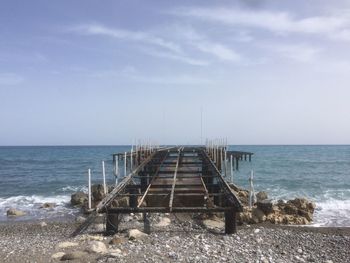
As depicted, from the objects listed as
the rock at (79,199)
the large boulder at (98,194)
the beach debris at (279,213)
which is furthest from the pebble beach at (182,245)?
the rock at (79,199)

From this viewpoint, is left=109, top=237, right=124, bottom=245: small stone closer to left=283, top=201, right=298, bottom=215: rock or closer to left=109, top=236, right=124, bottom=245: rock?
left=109, top=236, right=124, bottom=245: rock

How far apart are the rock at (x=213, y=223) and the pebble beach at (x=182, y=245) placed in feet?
0.11

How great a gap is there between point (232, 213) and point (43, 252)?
17.8 feet

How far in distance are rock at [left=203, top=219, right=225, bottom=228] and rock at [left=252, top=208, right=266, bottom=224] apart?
4.86ft

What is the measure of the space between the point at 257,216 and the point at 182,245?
6079 mm

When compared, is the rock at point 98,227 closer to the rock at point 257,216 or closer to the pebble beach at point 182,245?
the pebble beach at point 182,245

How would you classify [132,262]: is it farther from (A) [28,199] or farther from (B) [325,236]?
(A) [28,199]

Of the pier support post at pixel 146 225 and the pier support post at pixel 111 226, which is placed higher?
the pier support post at pixel 111 226

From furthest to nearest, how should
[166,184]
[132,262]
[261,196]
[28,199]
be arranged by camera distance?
[28,199] < [261,196] < [166,184] < [132,262]

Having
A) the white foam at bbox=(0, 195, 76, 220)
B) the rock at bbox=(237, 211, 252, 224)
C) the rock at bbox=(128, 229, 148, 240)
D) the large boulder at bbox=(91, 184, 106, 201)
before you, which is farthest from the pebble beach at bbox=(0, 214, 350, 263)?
the large boulder at bbox=(91, 184, 106, 201)

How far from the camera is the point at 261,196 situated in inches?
1068

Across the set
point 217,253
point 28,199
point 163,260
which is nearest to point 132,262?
point 163,260

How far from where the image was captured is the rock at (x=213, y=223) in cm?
1523

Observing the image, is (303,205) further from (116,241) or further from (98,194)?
(116,241)
